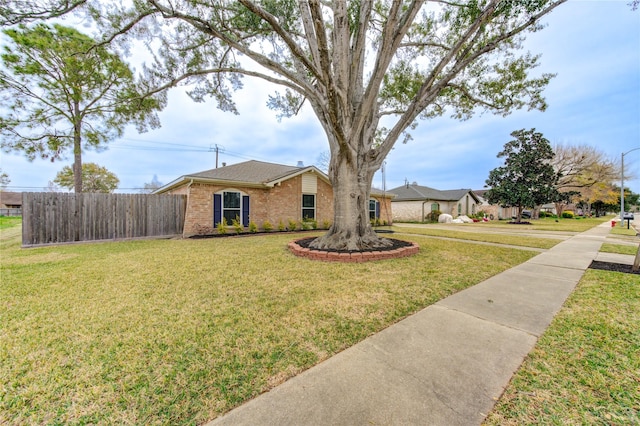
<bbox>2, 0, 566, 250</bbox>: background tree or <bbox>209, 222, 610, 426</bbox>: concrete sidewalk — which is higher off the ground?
<bbox>2, 0, 566, 250</bbox>: background tree

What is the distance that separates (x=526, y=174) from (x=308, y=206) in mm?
21514

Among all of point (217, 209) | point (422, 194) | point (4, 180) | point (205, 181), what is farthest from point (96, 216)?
point (4, 180)

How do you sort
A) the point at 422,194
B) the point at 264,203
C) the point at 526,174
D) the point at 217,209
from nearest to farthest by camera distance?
1. the point at 217,209
2. the point at 264,203
3. the point at 526,174
4. the point at 422,194

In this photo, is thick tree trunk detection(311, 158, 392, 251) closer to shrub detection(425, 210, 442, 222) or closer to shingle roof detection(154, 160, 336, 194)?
shingle roof detection(154, 160, 336, 194)

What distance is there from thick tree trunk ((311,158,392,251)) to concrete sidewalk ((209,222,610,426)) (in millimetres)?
3370

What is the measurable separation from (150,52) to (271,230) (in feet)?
26.6

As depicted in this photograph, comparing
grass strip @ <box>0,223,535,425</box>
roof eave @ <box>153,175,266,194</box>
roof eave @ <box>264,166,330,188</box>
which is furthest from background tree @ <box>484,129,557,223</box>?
roof eave @ <box>153,175,266,194</box>

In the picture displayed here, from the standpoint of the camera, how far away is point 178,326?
8.61ft

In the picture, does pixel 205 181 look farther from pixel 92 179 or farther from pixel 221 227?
pixel 92 179

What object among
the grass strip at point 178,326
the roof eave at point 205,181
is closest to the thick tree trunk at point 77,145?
the roof eave at point 205,181

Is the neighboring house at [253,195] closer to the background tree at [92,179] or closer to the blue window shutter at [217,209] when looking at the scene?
the blue window shutter at [217,209]

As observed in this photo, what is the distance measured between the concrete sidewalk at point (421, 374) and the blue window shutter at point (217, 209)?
9.94m

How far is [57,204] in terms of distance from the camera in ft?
27.1

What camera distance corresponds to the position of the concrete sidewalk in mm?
1480
